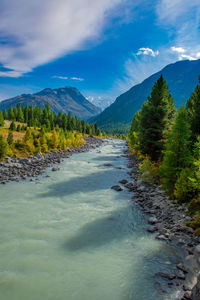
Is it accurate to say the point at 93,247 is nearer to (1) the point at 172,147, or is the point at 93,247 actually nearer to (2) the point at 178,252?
(2) the point at 178,252

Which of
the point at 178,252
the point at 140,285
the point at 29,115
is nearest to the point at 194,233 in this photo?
the point at 178,252

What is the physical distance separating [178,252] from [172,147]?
832 centimetres

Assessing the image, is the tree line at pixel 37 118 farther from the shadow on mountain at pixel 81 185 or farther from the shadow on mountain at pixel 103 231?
the shadow on mountain at pixel 103 231

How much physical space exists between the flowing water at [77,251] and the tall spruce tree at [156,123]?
34.6ft

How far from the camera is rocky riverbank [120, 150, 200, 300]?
7099mm

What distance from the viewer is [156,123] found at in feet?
77.2

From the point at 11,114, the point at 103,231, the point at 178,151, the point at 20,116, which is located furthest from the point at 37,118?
the point at 103,231

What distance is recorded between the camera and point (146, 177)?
20.8 meters

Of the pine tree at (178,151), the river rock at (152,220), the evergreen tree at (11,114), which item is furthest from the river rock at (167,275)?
the evergreen tree at (11,114)

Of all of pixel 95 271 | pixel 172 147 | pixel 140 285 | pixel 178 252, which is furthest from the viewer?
pixel 172 147

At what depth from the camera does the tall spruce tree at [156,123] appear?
23.3 metres

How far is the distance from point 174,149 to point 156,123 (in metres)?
9.42

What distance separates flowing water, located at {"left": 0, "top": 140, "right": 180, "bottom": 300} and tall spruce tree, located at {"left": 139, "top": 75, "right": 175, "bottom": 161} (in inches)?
415

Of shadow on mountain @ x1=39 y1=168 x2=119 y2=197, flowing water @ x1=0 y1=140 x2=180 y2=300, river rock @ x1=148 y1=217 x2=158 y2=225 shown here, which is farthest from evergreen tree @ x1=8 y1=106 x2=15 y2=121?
river rock @ x1=148 y1=217 x2=158 y2=225
